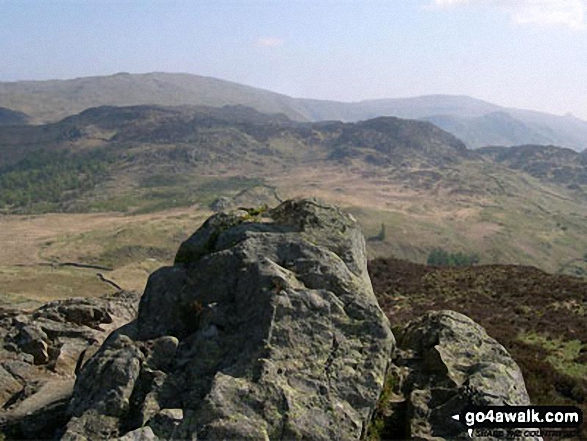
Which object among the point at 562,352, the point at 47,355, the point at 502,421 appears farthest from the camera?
the point at 562,352

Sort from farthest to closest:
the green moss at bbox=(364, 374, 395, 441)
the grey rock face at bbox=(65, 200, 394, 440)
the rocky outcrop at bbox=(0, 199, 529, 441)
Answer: the green moss at bbox=(364, 374, 395, 441)
the rocky outcrop at bbox=(0, 199, 529, 441)
the grey rock face at bbox=(65, 200, 394, 440)

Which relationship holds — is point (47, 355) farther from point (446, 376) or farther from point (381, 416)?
point (446, 376)

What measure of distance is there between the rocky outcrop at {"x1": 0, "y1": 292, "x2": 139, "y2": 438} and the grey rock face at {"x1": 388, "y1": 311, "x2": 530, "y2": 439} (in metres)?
10.7

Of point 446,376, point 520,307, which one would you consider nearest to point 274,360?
point 446,376

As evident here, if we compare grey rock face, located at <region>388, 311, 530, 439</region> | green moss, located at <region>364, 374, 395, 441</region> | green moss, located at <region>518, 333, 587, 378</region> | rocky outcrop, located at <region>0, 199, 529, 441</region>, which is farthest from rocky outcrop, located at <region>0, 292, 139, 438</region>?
green moss, located at <region>518, 333, 587, 378</region>

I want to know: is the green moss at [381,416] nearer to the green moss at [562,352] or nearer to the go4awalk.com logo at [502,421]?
the go4awalk.com logo at [502,421]

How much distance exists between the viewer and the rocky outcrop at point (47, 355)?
1659cm

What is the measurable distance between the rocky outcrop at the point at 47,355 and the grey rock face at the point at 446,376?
1074 centimetres

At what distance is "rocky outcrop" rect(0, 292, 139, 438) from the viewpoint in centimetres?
1659

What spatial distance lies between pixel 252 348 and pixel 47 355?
17204mm

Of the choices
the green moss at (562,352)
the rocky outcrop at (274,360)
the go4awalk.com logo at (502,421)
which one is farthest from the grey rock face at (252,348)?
the green moss at (562,352)

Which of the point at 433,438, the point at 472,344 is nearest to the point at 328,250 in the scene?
the point at 472,344

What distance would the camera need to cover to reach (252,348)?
1458cm

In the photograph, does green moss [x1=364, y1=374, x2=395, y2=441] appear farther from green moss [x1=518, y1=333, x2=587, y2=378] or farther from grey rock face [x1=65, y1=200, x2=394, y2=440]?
green moss [x1=518, y1=333, x2=587, y2=378]
